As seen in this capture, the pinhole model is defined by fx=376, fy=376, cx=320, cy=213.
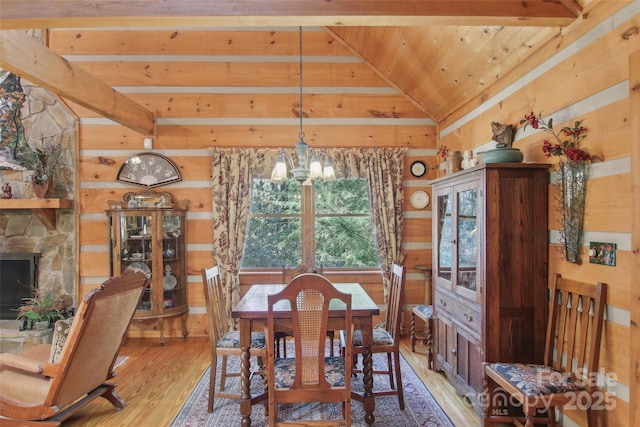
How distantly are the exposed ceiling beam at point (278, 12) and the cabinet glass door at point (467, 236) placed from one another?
1.12m

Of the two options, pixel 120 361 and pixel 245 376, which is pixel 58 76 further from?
pixel 120 361

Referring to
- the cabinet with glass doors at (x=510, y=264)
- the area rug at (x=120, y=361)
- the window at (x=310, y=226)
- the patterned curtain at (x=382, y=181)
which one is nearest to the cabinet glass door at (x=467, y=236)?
the cabinet with glass doors at (x=510, y=264)

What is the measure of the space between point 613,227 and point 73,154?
16.7 feet

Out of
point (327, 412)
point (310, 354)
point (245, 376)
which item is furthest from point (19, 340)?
point (310, 354)

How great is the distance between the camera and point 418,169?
451cm

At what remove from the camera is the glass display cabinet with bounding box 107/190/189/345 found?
4102mm

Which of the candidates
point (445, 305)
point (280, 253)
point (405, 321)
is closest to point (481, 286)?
point (445, 305)

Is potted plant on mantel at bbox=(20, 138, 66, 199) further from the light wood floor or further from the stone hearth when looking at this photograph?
the light wood floor

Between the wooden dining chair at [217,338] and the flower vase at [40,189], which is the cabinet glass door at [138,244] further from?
the wooden dining chair at [217,338]

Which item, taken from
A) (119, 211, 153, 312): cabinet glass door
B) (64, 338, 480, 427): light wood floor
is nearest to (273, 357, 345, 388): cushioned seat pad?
(64, 338, 480, 427): light wood floor

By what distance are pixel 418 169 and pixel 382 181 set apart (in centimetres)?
48

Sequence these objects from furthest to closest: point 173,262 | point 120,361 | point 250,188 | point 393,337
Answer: point 250,188 < point 173,262 < point 120,361 < point 393,337

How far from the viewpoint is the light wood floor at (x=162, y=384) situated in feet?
8.76

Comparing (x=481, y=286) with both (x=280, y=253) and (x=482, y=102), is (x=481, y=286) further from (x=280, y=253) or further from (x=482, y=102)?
(x=280, y=253)
